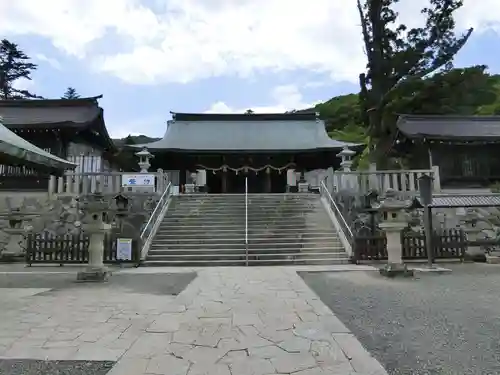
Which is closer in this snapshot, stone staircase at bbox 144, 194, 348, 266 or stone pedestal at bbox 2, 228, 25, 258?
stone staircase at bbox 144, 194, 348, 266

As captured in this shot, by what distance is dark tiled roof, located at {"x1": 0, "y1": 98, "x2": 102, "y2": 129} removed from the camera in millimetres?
20125

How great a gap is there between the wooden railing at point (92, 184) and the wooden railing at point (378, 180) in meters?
8.11

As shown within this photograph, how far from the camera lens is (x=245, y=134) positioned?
2627cm

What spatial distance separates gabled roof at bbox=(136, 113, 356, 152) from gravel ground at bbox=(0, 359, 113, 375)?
18.7 m

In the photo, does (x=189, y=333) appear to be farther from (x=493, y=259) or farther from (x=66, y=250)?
(x=493, y=259)

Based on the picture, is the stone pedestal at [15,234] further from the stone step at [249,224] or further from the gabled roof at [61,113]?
the gabled roof at [61,113]

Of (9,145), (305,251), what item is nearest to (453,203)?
(305,251)

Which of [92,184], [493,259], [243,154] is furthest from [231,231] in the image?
[243,154]

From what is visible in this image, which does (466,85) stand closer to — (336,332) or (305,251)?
(305,251)

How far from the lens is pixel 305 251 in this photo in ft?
40.1

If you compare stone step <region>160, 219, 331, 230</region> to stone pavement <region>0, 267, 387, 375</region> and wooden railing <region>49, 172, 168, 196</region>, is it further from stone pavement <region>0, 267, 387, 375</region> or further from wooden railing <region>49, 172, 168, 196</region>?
stone pavement <region>0, 267, 387, 375</region>

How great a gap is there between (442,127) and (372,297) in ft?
57.5

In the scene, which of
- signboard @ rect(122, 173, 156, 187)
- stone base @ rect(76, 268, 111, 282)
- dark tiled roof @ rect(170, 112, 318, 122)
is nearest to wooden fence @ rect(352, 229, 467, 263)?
stone base @ rect(76, 268, 111, 282)

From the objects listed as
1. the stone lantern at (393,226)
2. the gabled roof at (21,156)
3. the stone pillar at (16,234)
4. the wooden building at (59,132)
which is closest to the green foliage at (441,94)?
the stone lantern at (393,226)
